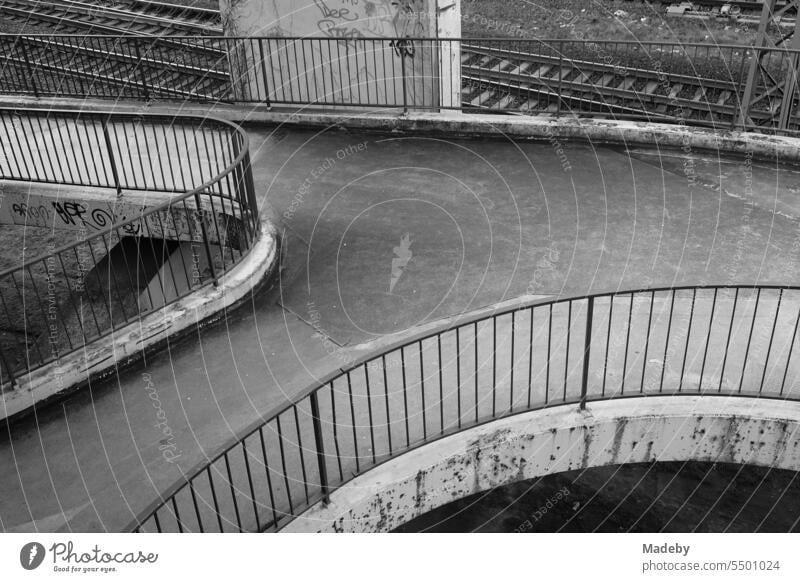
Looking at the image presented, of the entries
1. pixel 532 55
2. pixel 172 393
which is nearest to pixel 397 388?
pixel 172 393

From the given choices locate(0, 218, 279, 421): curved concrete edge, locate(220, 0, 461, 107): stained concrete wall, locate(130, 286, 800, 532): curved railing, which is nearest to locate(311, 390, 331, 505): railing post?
locate(130, 286, 800, 532): curved railing

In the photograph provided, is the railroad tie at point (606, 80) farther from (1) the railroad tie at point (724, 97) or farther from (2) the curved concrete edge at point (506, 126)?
(2) the curved concrete edge at point (506, 126)

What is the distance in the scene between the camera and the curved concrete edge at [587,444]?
6.99m

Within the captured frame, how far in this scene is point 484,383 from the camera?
25.3ft

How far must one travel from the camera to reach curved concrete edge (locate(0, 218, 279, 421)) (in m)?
7.83

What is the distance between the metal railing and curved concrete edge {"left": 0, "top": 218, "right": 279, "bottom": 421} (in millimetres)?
5378

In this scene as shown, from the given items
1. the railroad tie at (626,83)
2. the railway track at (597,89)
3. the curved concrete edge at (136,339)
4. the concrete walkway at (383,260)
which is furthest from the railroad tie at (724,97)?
the curved concrete edge at (136,339)

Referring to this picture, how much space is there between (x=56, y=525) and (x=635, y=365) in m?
5.71

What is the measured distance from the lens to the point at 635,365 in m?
7.86

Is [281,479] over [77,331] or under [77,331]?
over

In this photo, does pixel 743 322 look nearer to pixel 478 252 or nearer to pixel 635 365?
pixel 635 365

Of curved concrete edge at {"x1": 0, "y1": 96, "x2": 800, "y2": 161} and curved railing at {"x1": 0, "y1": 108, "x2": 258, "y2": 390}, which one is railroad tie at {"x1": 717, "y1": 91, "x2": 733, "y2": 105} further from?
curved railing at {"x1": 0, "y1": 108, "x2": 258, "y2": 390}

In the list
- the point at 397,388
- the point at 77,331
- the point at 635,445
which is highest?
the point at 397,388

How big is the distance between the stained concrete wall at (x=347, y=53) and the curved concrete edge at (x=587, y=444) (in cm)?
805
